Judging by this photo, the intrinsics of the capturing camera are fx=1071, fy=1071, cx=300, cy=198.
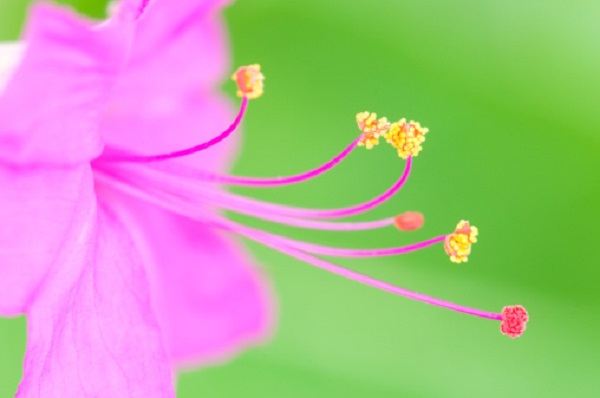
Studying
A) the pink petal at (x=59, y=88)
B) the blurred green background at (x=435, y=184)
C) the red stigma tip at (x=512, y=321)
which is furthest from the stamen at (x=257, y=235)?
the blurred green background at (x=435, y=184)

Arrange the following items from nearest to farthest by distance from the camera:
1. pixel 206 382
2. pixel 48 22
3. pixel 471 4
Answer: pixel 48 22, pixel 206 382, pixel 471 4

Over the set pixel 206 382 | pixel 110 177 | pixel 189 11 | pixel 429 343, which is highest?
pixel 189 11

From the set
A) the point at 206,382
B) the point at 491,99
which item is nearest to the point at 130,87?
the point at 206,382

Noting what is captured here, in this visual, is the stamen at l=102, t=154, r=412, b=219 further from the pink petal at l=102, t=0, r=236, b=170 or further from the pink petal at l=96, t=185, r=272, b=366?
the pink petal at l=96, t=185, r=272, b=366

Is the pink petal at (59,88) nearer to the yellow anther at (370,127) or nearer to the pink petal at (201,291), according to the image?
the yellow anther at (370,127)

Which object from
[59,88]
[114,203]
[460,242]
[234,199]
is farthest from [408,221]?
[59,88]

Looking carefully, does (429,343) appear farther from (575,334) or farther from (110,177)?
(110,177)

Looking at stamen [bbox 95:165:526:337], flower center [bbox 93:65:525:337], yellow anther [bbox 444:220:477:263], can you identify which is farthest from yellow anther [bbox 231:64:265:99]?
yellow anther [bbox 444:220:477:263]
